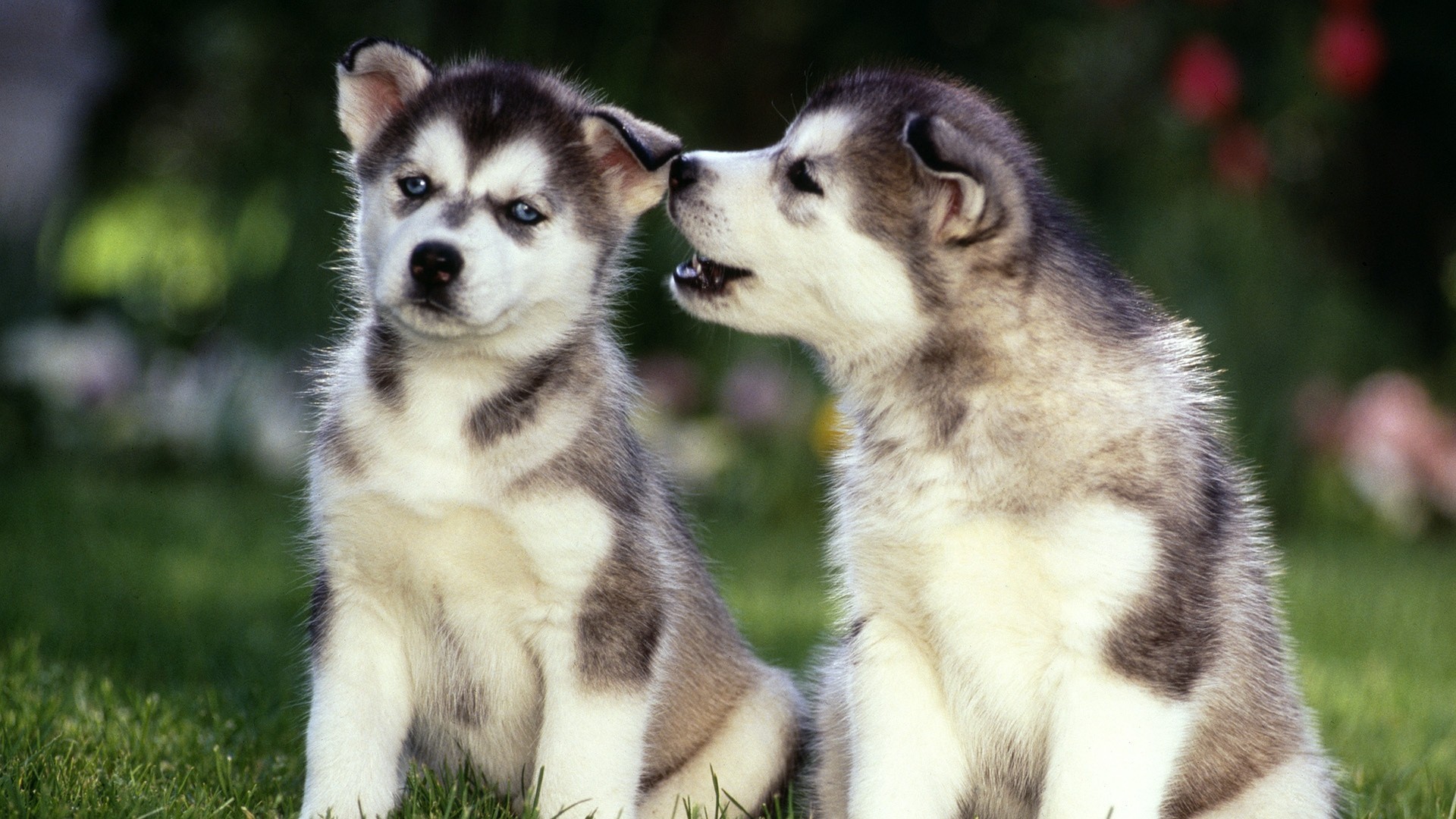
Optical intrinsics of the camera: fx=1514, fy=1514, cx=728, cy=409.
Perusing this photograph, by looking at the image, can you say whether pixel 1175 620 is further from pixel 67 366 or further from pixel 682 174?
pixel 67 366

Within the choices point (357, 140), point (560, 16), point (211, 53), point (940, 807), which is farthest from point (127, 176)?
point (940, 807)

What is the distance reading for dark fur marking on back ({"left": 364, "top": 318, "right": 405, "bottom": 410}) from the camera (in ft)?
12.9

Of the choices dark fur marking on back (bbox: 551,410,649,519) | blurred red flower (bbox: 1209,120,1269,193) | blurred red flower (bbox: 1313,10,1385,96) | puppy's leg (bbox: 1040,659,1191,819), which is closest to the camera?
puppy's leg (bbox: 1040,659,1191,819)

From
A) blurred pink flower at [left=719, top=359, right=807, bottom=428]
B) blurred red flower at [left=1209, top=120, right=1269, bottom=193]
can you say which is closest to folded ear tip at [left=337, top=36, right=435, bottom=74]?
blurred pink flower at [left=719, top=359, right=807, bottom=428]

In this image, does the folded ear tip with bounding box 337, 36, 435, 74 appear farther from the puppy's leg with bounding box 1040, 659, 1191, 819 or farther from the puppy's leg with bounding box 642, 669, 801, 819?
the puppy's leg with bounding box 1040, 659, 1191, 819

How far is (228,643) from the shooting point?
19.2ft

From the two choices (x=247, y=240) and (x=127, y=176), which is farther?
(x=127, y=176)

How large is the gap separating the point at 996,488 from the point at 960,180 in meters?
0.73

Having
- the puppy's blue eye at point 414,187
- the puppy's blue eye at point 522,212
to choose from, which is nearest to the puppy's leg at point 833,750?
the puppy's blue eye at point 522,212

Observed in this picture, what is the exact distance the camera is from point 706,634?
14.2ft

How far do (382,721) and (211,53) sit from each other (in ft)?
27.6

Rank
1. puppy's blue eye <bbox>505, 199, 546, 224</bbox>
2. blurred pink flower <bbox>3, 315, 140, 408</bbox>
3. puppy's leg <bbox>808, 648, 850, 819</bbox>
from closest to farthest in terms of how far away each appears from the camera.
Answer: puppy's blue eye <bbox>505, 199, 546, 224</bbox>
puppy's leg <bbox>808, 648, 850, 819</bbox>
blurred pink flower <bbox>3, 315, 140, 408</bbox>

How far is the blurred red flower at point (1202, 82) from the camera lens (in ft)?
32.0

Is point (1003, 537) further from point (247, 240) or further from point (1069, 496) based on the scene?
point (247, 240)
